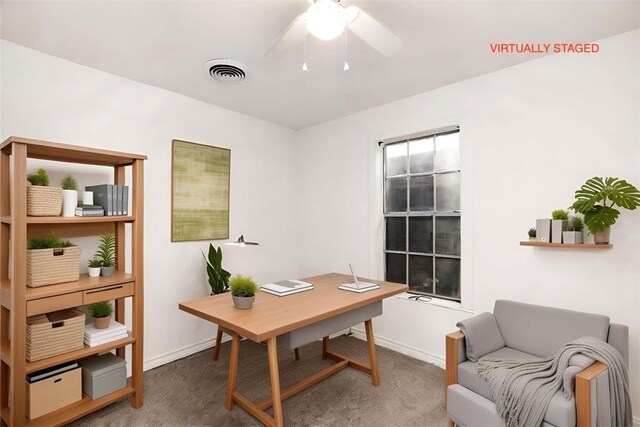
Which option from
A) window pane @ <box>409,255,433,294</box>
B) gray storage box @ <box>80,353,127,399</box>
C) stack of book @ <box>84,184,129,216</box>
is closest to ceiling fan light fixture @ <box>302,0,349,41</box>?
stack of book @ <box>84,184,129,216</box>

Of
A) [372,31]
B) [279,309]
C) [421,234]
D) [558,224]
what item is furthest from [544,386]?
[372,31]

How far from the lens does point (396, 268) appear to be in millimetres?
3623

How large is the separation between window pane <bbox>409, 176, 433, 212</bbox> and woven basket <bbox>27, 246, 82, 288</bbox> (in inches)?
115

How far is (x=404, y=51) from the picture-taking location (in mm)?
2432

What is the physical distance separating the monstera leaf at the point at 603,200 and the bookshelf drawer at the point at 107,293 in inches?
124

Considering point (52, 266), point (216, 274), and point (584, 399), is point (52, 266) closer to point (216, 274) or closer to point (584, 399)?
point (216, 274)

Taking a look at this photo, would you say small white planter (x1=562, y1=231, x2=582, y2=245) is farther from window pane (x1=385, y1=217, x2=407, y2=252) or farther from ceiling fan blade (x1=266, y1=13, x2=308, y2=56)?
ceiling fan blade (x1=266, y1=13, x2=308, y2=56)

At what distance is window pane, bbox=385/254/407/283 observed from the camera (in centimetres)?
355

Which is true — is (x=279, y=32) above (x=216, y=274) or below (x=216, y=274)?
above

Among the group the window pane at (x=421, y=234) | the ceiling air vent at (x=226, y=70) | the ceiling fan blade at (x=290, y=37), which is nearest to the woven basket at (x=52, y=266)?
the ceiling air vent at (x=226, y=70)

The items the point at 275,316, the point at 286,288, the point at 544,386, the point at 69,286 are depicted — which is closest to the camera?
the point at 544,386

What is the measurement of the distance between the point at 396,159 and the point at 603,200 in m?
1.83

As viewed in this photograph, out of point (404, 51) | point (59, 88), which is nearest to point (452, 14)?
point (404, 51)

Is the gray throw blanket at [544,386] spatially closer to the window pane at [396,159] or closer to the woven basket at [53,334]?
the window pane at [396,159]
